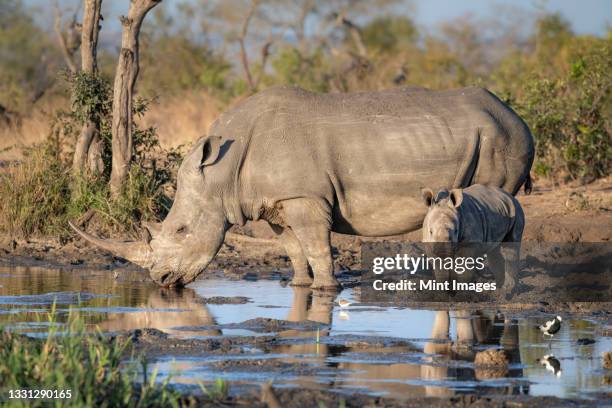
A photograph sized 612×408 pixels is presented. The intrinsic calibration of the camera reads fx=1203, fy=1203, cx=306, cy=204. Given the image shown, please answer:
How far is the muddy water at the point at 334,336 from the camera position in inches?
263

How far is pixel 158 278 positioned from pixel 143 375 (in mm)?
4590

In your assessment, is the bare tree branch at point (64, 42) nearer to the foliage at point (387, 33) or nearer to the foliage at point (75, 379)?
the foliage at point (387, 33)

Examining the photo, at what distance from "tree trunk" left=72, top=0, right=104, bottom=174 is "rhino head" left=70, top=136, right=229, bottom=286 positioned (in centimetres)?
357

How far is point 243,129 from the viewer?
1077 centimetres

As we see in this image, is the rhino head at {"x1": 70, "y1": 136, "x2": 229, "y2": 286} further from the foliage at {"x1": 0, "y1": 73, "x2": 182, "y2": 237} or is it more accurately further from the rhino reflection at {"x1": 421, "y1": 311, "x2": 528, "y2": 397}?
the foliage at {"x1": 0, "y1": 73, "x2": 182, "y2": 237}

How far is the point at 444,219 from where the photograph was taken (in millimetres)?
9586

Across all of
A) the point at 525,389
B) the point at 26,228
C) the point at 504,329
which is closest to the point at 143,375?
the point at 525,389

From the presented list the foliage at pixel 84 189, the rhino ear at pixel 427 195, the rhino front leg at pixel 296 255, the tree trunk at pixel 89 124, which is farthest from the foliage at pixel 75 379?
the tree trunk at pixel 89 124

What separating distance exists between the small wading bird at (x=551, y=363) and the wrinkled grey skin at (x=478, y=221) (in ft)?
7.37

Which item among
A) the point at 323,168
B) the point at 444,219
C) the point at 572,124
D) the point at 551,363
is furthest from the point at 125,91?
the point at 551,363

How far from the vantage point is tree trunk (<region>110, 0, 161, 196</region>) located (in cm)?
1324

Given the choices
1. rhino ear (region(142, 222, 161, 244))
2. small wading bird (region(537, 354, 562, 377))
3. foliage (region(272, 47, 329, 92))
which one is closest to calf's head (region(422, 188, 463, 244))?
small wading bird (region(537, 354, 562, 377))

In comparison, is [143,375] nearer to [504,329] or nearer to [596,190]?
[504,329]

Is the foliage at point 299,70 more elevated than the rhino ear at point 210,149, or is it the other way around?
the foliage at point 299,70
